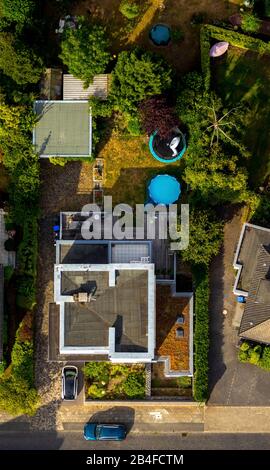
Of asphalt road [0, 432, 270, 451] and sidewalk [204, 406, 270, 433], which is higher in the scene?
sidewalk [204, 406, 270, 433]

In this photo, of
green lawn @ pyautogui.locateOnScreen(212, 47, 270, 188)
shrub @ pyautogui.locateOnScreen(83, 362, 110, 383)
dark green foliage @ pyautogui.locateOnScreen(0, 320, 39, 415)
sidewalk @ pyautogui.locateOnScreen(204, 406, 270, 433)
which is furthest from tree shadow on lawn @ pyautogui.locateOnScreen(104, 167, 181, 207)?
sidewalk @ pyautogui.locateOnScreen(204, 406, 270, 433)

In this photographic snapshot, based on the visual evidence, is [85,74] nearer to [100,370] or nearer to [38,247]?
[38,247]

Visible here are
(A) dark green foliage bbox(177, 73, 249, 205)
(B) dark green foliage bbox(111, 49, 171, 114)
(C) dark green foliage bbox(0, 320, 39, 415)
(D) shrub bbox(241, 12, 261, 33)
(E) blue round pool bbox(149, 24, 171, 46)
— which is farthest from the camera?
(E) blue round pool bbox(149, 24, 171, 46)

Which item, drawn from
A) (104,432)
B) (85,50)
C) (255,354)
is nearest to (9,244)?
(85,50)

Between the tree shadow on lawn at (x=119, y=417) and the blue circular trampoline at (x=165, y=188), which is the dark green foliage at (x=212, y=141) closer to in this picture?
the blue circular trampoline at (x=165, y=188)

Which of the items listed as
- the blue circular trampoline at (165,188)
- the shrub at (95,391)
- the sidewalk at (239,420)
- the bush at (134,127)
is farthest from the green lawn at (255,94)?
the shrub at (95,391)

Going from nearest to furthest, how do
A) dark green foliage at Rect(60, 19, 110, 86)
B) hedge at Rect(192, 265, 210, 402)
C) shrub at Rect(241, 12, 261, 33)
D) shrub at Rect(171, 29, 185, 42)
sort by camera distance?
dark green foliage at Rect(60, 19, 110, 86) < hedge at Rect(192, 265, 210, 402) < shrub at Rect(241, 12, 261, 33) < shrub at Rect(171, 29, 185, 42)

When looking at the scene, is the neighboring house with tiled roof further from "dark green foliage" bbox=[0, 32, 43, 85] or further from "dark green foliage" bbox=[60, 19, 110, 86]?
"dark green foliage" bbox=[0, 32, 43, 85]
